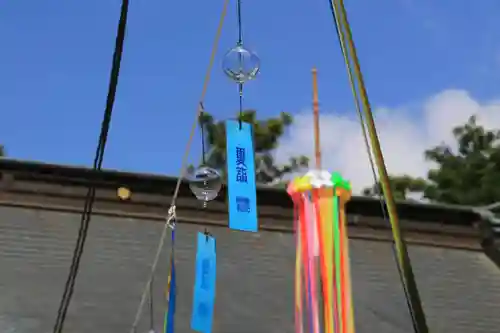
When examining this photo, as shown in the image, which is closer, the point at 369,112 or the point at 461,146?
the point at 369,112

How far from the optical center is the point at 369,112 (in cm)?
357

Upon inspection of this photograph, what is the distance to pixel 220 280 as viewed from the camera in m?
7.74

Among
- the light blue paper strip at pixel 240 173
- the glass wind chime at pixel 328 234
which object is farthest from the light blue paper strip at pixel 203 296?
the glass wind chime at pixel 328 234

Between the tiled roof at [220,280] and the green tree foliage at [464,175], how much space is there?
383 inches

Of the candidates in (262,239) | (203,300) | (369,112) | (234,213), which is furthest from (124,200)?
(369,112)

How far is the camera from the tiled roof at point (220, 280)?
7.21 meters

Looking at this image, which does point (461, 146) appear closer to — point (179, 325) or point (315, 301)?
point (179, 325)

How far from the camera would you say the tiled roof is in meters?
7.21

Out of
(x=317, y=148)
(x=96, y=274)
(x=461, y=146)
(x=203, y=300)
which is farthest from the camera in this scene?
(x=461, y=146)

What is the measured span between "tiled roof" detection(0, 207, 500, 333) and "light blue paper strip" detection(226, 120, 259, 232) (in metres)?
3.25

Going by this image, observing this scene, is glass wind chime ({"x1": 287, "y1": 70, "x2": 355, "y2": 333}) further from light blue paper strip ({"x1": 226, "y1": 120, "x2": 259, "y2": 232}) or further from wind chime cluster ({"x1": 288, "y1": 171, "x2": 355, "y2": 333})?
light blue paper strip ({"x1": 226, "y1": 120, "x2": 259, "y2": 232})

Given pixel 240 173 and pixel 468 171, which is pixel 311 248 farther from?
pixel 468 171

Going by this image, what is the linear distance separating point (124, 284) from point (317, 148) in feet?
14.9

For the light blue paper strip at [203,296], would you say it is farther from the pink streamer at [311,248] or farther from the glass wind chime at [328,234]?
the glass wind chime at [328,234]
